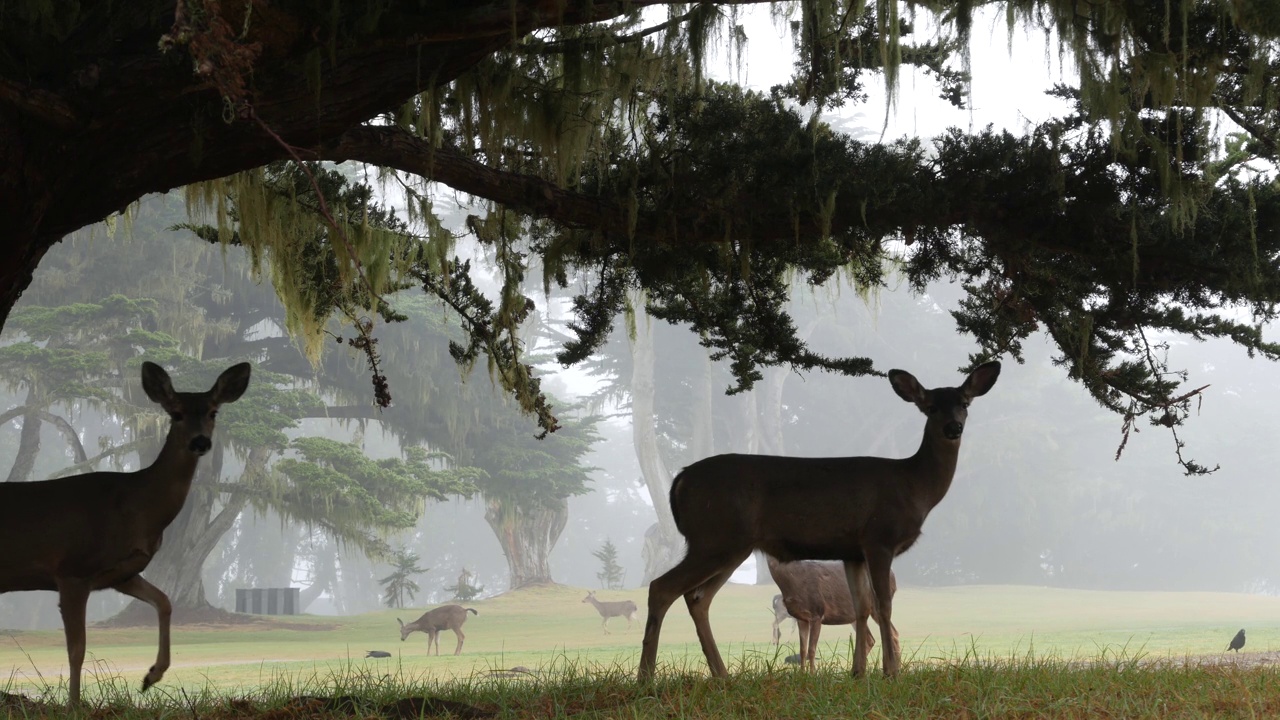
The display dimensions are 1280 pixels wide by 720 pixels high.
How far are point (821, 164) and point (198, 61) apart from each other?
10.7ft

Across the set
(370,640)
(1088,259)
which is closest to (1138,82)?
(1088,259)

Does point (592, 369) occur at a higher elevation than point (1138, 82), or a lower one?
higher

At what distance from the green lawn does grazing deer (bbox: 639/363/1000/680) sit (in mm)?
6213

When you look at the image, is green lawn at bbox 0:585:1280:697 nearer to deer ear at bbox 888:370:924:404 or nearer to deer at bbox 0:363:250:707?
deer at bbox 0:363:250:707

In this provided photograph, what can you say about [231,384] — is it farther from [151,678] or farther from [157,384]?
[151,678]

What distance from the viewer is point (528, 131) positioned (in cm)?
613

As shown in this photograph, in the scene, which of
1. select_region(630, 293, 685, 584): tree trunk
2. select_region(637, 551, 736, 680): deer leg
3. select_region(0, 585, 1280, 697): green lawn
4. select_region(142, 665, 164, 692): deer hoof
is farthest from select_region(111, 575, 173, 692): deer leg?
select_region(630, 293, 685, 584): tree trunk

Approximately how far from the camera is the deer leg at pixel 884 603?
572 cm

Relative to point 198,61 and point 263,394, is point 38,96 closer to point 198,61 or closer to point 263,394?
point 198,61

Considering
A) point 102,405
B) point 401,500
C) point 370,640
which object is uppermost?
point 102,405

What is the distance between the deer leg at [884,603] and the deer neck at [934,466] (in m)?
0.40

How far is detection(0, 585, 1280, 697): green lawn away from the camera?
15.4 m

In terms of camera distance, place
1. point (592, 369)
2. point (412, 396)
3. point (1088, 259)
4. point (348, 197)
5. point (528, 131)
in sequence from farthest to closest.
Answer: point (592, 369) < point (412, 396) < point (348, 197) < point (528, 131) < point (1088, 259)

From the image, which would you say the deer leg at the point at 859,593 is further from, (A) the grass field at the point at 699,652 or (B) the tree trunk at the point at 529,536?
(B) the tree trunk at the point at 529,536
